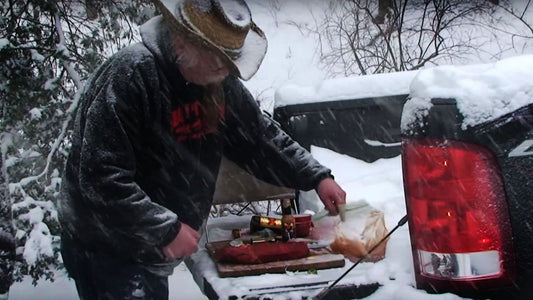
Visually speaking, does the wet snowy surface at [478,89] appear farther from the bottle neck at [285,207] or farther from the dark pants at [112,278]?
the bottle neck at [285,207]

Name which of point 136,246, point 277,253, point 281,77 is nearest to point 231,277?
point 277,253

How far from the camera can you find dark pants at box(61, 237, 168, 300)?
7.73ft

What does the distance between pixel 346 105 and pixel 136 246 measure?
1716 mm

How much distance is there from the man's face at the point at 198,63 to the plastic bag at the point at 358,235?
0.74 meters

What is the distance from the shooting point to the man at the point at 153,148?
2158 millimetres

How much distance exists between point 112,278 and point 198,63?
83 cm

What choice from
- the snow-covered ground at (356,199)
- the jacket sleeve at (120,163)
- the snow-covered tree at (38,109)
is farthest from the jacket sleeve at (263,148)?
the snow-covered tree at (38,109)

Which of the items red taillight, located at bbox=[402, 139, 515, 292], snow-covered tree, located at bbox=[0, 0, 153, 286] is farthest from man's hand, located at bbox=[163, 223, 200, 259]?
snow-covered tree, located at bbox=[0, 0, 153, 286]

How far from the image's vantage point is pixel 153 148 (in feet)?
7.80

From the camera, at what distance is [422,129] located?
1.64 meters

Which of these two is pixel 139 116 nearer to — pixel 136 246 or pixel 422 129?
pixel 136 246

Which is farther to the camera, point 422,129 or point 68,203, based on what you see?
point 68,203

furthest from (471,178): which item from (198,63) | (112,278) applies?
(112,278)

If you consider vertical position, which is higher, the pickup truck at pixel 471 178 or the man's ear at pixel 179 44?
the man's ear at pixel 179 44
